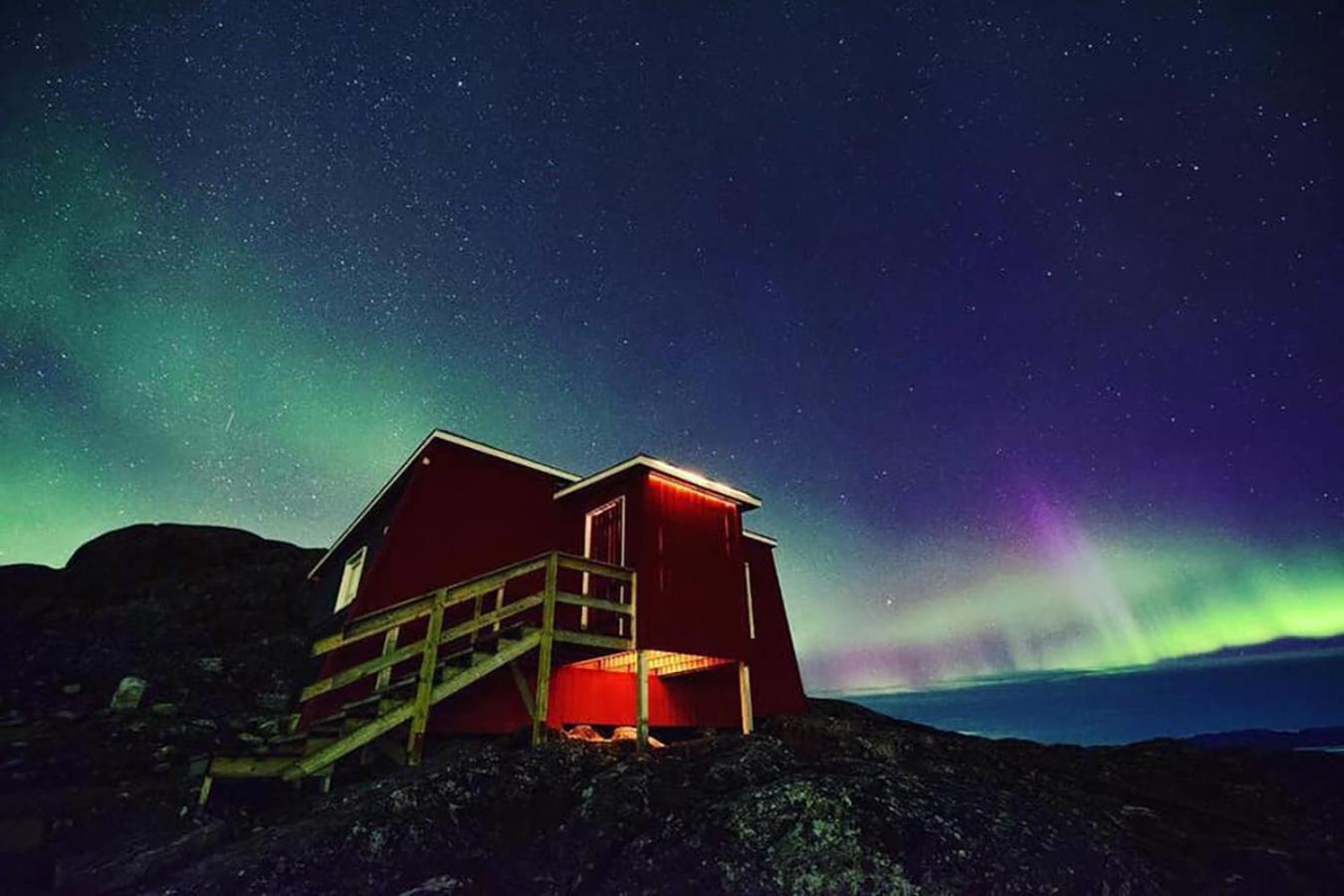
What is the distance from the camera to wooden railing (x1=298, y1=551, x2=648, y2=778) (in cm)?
887

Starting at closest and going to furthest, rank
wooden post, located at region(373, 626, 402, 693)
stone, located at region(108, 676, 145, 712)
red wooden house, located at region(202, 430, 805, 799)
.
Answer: red wooden house, located at region(202, 430, 805, 799) < wooden post, located at region(373, 626, 402, 693) < stone, located at region(108, 676, 145, 712)

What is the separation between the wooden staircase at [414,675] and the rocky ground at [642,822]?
23.0 inches

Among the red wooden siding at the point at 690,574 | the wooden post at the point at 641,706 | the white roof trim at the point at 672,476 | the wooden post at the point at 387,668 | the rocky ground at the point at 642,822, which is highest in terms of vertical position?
the white roof trim at the point at 672,476

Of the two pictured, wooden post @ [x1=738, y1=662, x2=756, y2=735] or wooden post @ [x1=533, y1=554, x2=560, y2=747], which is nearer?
wooden post @ [x1=533, y1=554, x2=560, y2=747]

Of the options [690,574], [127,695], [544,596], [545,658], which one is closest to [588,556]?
[690,574]

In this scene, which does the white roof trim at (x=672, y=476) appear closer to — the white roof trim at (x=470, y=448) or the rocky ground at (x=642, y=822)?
the white roof trim at (x=470, y=448)

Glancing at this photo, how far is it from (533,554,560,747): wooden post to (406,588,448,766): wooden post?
1602 millimetres

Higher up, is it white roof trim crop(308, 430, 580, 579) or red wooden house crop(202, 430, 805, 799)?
white roof trim crop(308, 430, 580, 579)

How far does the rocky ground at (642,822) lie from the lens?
230 inches

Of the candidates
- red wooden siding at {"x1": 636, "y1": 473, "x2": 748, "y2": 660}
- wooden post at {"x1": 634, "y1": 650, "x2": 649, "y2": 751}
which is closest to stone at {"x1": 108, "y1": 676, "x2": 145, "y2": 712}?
wooden post at {"x1": 634, "y1": 650, "x2": 649, "y2": 751}

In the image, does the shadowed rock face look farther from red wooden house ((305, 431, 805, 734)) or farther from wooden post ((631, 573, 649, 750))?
wooden post ((631, 573, 649, 750))

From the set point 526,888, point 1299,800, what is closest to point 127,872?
point 526,888

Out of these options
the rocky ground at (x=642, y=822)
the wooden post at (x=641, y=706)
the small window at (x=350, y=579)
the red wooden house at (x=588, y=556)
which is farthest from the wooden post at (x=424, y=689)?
the small window at (x=350, y=579)

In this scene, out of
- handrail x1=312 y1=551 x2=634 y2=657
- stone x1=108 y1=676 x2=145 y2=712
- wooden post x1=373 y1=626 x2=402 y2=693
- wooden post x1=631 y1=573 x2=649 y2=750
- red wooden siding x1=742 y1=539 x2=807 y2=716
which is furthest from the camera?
red wooden siding x1=742 y1=539 x2=807 y2=716
